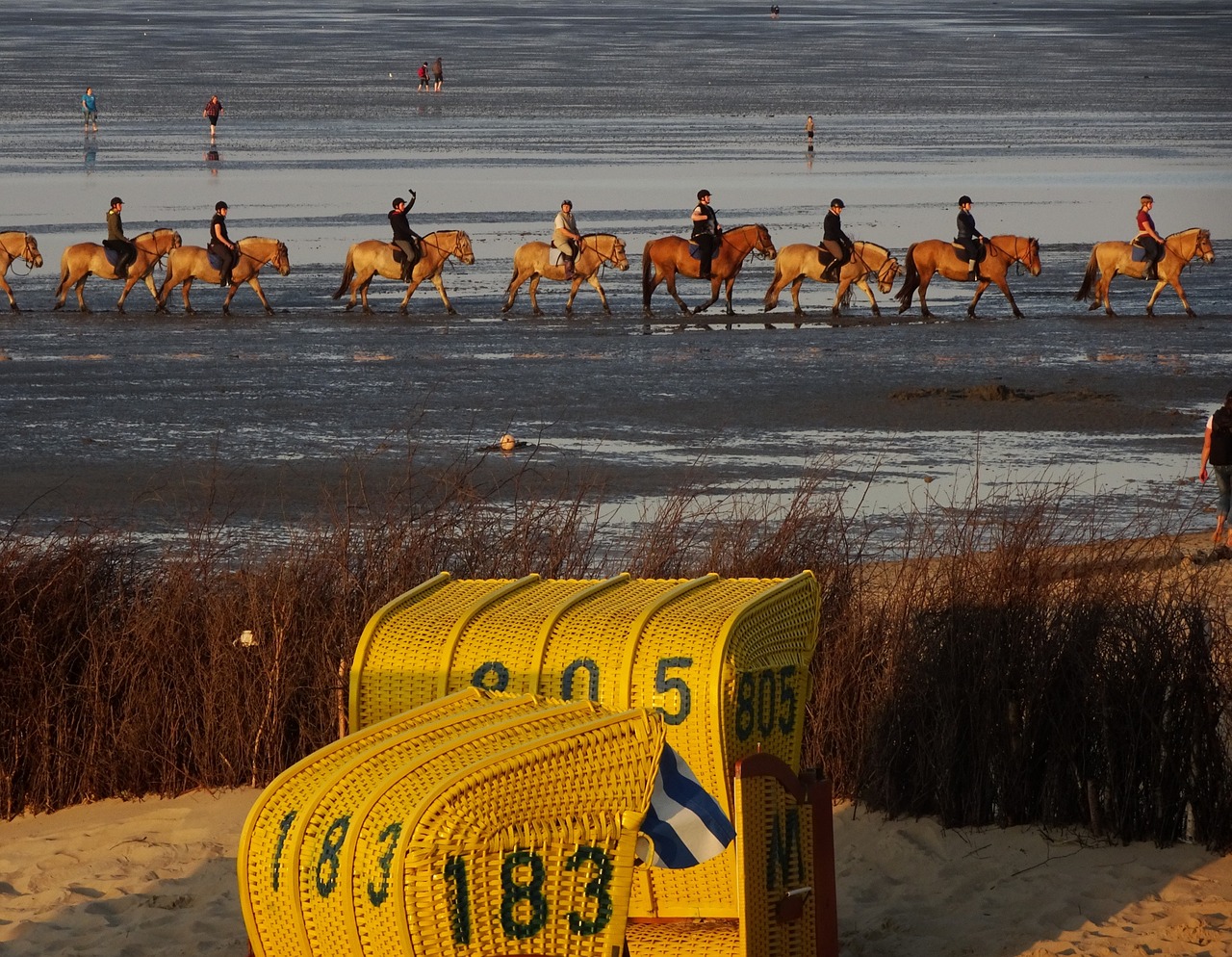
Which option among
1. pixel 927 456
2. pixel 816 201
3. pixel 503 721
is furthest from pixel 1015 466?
pixel 816 201

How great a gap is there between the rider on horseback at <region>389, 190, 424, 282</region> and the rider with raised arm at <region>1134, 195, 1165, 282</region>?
11.3 m

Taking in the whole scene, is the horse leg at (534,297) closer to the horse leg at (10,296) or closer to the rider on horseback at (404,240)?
the rider on horseback at (404,240)

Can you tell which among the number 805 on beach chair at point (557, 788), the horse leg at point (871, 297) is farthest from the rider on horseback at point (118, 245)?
the number 805 on beach chair at point (557, 788)

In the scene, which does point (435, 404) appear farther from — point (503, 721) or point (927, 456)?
point (503, 721)

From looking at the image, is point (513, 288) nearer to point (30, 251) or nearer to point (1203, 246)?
point (30, 251)

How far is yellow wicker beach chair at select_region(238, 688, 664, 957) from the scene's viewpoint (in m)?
4.95

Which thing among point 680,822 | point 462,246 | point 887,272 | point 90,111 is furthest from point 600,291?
point 90,111

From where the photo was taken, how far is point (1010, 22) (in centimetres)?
13662

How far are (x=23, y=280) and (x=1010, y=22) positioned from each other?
374ft

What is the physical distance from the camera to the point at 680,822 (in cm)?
539

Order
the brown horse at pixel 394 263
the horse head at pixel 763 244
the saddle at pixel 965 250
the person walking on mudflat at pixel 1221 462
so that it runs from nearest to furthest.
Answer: the person walking on mudflat at pixel 1221 462
the saddle at pixel 965 250
the brown horse at pixel 394 263
the horse head at pixel 763 244

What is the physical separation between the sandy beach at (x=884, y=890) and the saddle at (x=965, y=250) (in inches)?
848

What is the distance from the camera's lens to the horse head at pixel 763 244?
99.5 feet

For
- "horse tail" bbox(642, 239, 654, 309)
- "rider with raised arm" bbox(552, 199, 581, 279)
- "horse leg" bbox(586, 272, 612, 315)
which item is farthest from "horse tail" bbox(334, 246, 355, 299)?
"horse tail" bbox(642, 239, 654, 309)
